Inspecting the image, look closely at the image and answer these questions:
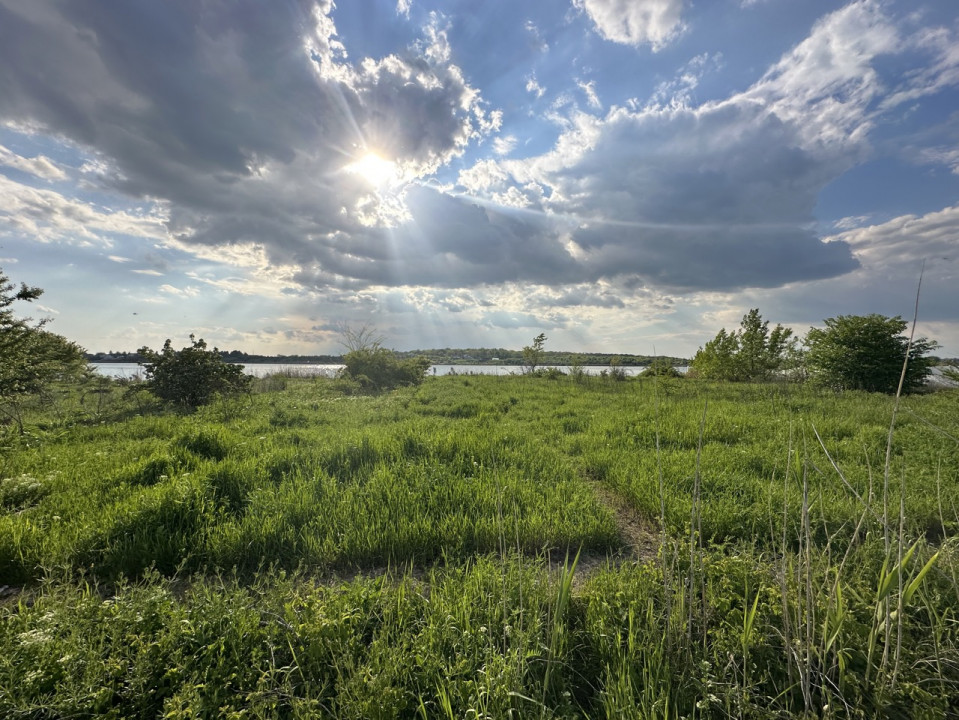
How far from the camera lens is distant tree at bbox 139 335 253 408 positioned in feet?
38.8

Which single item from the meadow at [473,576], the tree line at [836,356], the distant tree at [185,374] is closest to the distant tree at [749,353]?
the tree line at [836,356]

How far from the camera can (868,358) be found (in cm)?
1709

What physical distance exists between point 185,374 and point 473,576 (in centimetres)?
1255

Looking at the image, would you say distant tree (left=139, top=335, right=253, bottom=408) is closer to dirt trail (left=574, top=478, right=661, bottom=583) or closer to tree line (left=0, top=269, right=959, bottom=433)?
tree line (left=0, top=269, right=959, bottom=433)

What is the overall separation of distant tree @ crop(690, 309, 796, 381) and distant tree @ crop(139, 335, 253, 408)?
2394 centimetres

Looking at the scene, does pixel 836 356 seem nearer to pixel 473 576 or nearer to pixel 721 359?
pixel 721 359

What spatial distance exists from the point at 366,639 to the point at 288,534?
161 cm

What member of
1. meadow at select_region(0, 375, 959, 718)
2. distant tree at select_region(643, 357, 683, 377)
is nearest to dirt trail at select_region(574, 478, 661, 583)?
meadow at select_region(0, 375, 959, 718)

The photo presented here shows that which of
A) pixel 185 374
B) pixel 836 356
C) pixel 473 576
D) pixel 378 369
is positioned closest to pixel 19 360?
pixel 185 374

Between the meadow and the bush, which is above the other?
the bush

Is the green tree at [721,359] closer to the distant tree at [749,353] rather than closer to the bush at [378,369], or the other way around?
the distant tree at [749,353]

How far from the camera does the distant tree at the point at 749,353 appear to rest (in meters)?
Answer: 20.9

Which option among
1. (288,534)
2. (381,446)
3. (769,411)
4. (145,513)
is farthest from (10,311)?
(769,411)

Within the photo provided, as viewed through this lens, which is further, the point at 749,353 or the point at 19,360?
the point at 749,353
